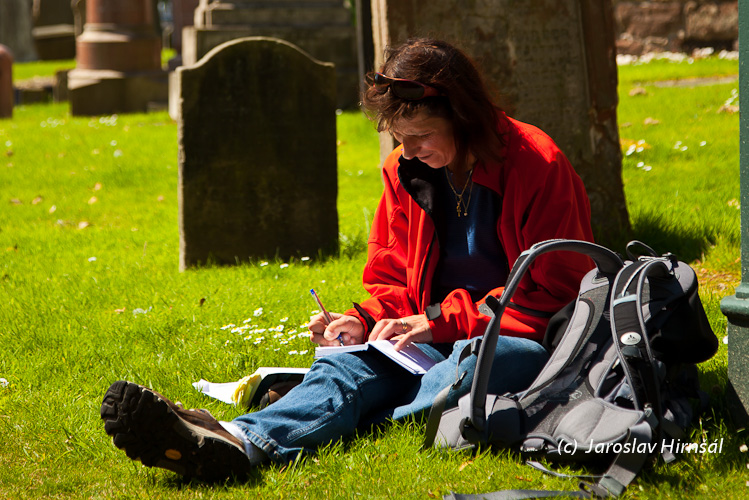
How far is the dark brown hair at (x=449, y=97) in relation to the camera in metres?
2.87

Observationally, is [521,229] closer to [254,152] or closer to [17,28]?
[254,152]

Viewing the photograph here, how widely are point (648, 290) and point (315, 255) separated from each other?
3.21 m

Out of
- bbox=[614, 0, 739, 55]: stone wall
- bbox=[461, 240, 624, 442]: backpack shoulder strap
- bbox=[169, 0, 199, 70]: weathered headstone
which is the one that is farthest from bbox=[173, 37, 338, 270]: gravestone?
bbox=[169, 0, 199, 70]: weathered headstone

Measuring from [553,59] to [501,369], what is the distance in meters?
2.68

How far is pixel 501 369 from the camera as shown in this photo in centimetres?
281

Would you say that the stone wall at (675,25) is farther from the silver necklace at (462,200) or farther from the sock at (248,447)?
the sock at (248,447)

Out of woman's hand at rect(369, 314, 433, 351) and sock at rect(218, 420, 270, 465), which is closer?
sock at rect(218, 420, 270, 465)

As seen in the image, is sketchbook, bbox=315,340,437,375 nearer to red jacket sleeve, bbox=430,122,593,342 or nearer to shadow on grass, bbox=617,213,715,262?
red jacket sleeve, bbox=430,122,593,342

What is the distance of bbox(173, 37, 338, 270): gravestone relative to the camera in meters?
5.36

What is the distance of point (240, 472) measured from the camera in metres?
2.68

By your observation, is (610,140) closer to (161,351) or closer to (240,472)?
(161,351)

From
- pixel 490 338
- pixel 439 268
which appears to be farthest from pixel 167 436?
pixel 439 268

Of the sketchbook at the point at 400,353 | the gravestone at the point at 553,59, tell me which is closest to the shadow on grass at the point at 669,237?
the gravestone at the point at 553,59

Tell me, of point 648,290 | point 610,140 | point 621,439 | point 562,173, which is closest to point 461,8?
point 610,140
